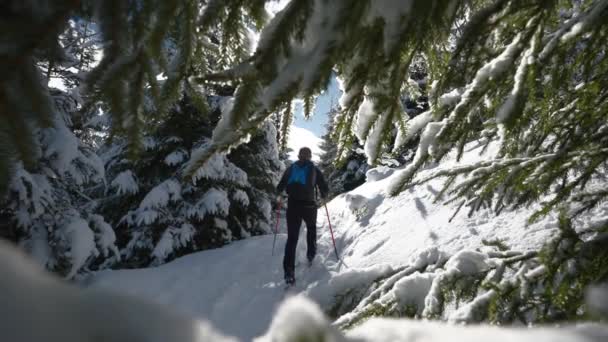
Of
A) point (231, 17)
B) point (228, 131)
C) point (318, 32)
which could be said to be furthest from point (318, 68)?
point (231, 17)

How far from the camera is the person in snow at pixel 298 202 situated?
6.91 metres

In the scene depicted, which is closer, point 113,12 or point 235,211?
point 113,12

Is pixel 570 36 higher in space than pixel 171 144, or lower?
lower

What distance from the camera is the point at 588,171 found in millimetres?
2344

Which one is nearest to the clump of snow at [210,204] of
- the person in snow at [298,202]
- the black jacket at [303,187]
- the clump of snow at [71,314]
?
the person in snow at [298,202]

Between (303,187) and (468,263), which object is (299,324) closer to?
(468,263)

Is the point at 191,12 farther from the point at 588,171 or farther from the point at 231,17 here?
the point at 588,171

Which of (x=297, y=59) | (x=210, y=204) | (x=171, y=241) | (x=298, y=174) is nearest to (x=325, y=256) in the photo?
(x=298, y=174)

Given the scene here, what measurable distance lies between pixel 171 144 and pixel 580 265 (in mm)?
10259

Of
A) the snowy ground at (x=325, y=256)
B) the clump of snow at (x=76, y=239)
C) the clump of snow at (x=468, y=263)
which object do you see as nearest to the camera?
the clump of snow at (x=468, y=263)

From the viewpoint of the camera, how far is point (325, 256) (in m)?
8.06

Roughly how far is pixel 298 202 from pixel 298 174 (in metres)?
0.50

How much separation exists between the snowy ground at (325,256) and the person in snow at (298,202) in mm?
467

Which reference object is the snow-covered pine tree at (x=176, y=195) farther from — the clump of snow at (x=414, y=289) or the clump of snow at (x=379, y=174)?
the clump of snow at (x=414, y=289)
